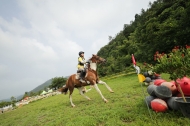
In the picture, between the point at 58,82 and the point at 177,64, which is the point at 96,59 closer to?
the point at 177,64

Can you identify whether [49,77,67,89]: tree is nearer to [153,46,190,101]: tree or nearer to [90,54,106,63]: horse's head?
[90,54,106,63]: horse's head

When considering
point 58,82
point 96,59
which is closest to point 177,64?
point 96,59

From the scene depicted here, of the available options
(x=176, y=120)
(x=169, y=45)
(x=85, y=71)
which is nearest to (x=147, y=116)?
(x=176, y=120)

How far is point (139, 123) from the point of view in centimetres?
358

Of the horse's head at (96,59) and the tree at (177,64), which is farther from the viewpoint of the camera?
the horse's head at (96,59)

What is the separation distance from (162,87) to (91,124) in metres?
2.59

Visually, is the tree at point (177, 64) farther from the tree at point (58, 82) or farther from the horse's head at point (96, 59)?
the tree at point (58, 82)

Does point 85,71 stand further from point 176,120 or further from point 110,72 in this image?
point 110,72

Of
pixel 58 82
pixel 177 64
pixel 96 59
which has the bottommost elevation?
pixel 177 64

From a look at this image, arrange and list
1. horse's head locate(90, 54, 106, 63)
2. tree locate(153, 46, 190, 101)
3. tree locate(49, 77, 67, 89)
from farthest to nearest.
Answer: tree locate(49, 77, 67, 89) → horse's head locate(90, 54, 106, 63) → tree locate(153, 46, 190, 101)

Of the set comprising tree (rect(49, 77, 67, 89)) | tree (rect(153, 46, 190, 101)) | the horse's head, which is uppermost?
tree (rect(49, 77, 67, 89))

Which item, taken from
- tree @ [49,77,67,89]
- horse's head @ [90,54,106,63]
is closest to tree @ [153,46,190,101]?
horse's head @ [90,54,106,63]

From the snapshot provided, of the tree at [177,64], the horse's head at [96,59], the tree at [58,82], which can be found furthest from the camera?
the tree at [58,82]

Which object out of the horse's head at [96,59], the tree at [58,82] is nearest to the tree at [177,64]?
the horse's head at [96,59]
